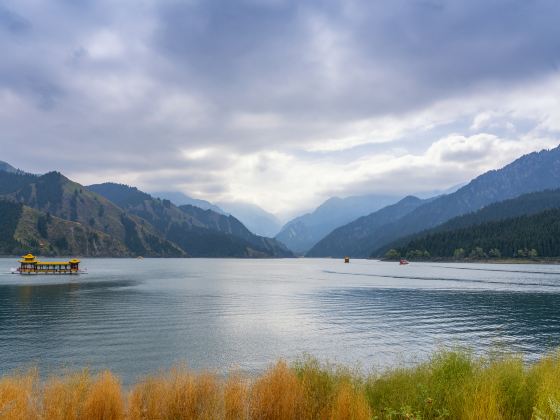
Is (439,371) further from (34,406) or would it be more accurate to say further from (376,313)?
(376,313)

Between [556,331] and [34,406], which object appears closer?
[34,406]

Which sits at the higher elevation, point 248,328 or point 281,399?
point 281,399

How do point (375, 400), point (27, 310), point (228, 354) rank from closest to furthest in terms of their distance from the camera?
point (375, 400), point (228, 354), point (27, 310)

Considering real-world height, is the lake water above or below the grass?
below

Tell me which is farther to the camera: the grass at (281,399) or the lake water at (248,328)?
the lake water at (248,328)

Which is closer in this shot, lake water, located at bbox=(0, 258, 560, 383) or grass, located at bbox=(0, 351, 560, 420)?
grass, located at bbox=(0, 351, 560, 420)

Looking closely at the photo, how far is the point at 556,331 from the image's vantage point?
5981 cm

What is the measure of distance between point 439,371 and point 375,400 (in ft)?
13.3

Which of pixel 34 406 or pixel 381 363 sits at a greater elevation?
pixel 34 406

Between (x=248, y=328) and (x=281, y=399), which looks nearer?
(x=281, y=399)

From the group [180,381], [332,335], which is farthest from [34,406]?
[332,335]

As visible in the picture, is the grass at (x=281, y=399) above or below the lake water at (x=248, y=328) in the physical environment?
above

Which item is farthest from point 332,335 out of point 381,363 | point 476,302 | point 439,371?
point 476,302

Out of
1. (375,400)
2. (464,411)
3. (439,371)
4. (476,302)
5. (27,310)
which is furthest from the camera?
(476,302)
